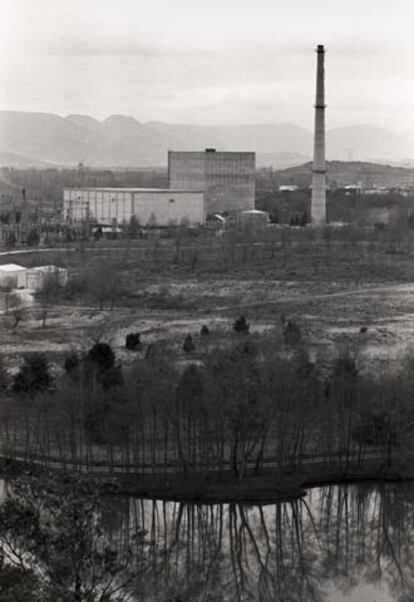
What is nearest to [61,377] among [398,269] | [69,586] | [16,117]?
[69,586]

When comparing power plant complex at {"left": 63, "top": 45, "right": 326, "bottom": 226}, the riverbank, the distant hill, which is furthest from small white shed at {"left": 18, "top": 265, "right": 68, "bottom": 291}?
the distant hill

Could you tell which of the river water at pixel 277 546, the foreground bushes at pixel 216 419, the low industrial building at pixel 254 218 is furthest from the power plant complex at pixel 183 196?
the river water at pixel 277 546

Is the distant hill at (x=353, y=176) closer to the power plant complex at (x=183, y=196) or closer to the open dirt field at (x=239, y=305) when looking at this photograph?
the power plant complex at (x=183, y=196)

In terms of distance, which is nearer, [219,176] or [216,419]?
[216,419]

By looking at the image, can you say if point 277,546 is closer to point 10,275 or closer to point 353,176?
point 10,275

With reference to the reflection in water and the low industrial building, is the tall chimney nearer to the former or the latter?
the low industrial building

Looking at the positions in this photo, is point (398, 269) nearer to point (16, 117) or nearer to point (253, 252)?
point (253, 252)

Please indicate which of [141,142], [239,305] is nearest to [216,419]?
[239,305]
